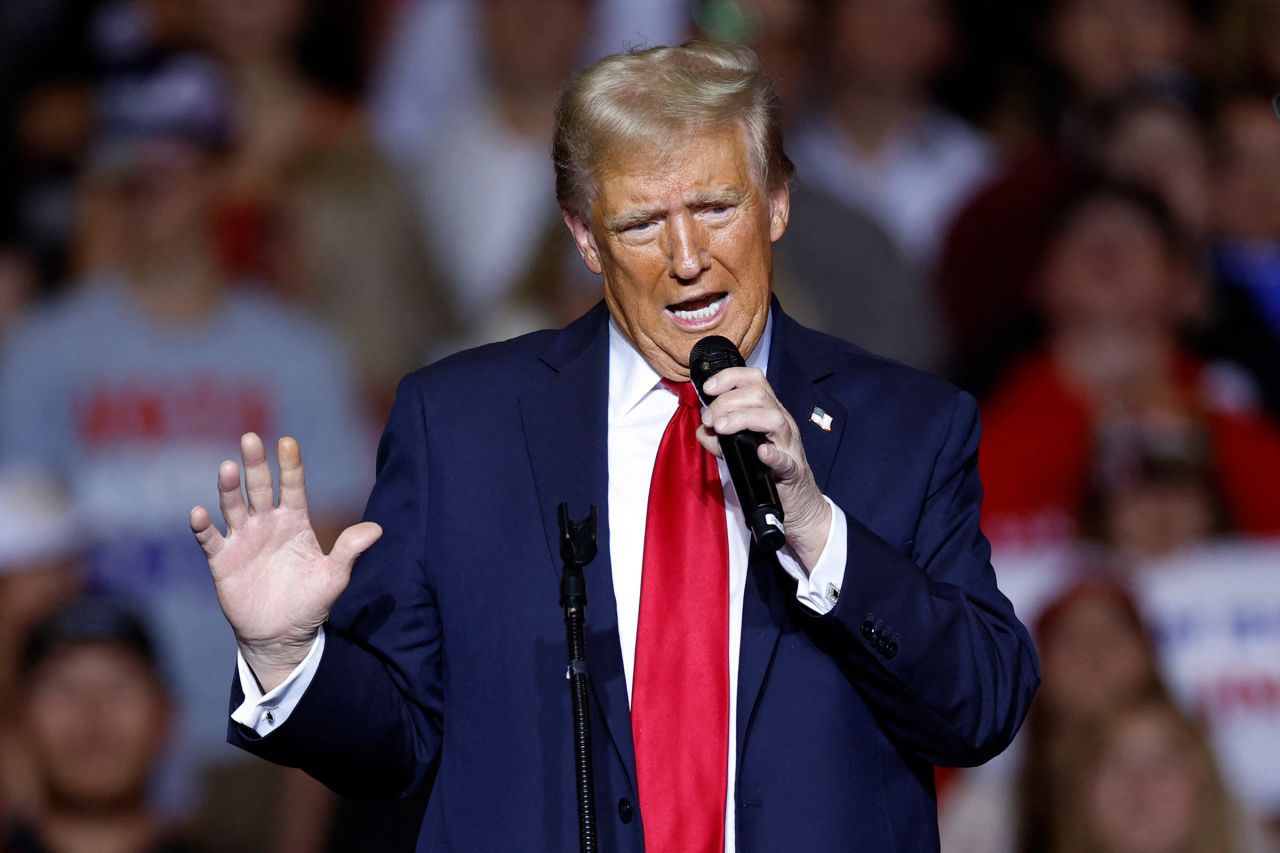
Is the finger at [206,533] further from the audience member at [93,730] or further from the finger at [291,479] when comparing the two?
the audience member at [93,730]

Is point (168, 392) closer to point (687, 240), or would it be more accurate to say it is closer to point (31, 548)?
point (31, 548)

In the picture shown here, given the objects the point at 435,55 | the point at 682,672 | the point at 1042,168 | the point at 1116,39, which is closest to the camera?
the point at 682,672

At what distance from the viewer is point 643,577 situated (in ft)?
7.54

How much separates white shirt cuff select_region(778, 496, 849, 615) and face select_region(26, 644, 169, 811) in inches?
109

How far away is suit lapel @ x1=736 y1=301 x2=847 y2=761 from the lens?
7.36 feet

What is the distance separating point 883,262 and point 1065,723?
133cm

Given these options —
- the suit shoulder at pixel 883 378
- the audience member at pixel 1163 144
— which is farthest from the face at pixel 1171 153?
the suit shoulder at pixel 883 378

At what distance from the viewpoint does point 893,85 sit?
19.3 ft

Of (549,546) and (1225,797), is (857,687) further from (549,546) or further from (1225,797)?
→ (1225,797)

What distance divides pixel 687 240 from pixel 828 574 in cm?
41

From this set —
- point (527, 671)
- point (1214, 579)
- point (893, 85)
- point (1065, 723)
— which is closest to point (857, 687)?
point (527, 671)

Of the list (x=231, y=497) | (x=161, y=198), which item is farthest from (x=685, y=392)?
(x=161, y=198)

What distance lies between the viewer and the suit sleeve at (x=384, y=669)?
2195 mm

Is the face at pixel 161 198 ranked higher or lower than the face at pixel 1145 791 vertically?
higher
